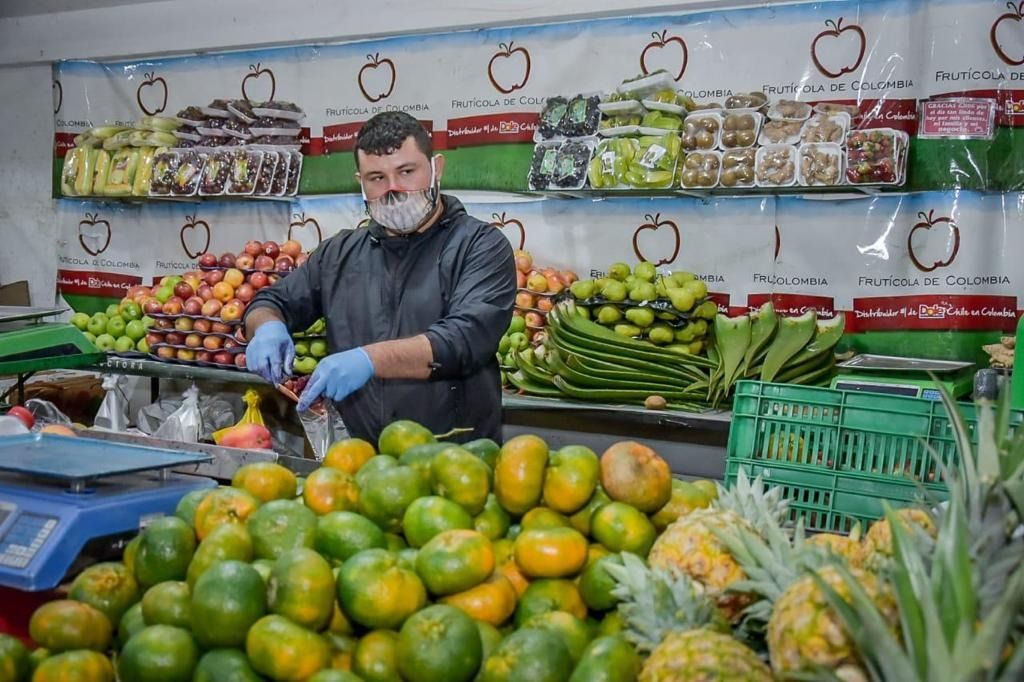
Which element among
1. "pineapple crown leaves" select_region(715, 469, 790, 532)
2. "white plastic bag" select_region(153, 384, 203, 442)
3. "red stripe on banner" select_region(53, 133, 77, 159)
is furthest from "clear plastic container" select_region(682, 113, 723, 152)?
"red stripe on banner" select_region(53, 133, 77, 159)

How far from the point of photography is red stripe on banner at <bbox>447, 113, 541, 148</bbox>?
18.6 feet

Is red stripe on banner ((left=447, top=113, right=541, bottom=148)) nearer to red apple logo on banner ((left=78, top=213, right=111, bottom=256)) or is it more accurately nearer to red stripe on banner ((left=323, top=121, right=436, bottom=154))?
red stripe on banner ((left=323, top=121, right=436, bottom=154))

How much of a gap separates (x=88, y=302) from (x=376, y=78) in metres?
2.83

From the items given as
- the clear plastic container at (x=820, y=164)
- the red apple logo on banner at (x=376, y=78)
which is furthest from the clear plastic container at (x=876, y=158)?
the red apple logo on banner at (x=376, y=78)

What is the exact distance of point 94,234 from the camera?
23.7 ft

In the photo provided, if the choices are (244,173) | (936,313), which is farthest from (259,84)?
(936,313)

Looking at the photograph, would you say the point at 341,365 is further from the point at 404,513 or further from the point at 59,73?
the point at 59,73

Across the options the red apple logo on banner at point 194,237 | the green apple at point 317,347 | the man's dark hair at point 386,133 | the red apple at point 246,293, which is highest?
the man's dark hair at point 386,133

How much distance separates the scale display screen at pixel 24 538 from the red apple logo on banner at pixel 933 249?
402 centimetres

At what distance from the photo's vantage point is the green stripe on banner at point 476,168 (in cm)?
571

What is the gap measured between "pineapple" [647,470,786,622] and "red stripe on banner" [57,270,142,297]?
6.05 m

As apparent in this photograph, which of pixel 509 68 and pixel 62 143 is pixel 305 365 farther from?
pixel 62 143

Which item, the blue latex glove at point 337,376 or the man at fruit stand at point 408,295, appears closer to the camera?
the blue latex glove at point 337,376

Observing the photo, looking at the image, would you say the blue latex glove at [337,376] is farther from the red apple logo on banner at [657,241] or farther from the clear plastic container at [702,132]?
the red apple logo on banner at [657,241]
